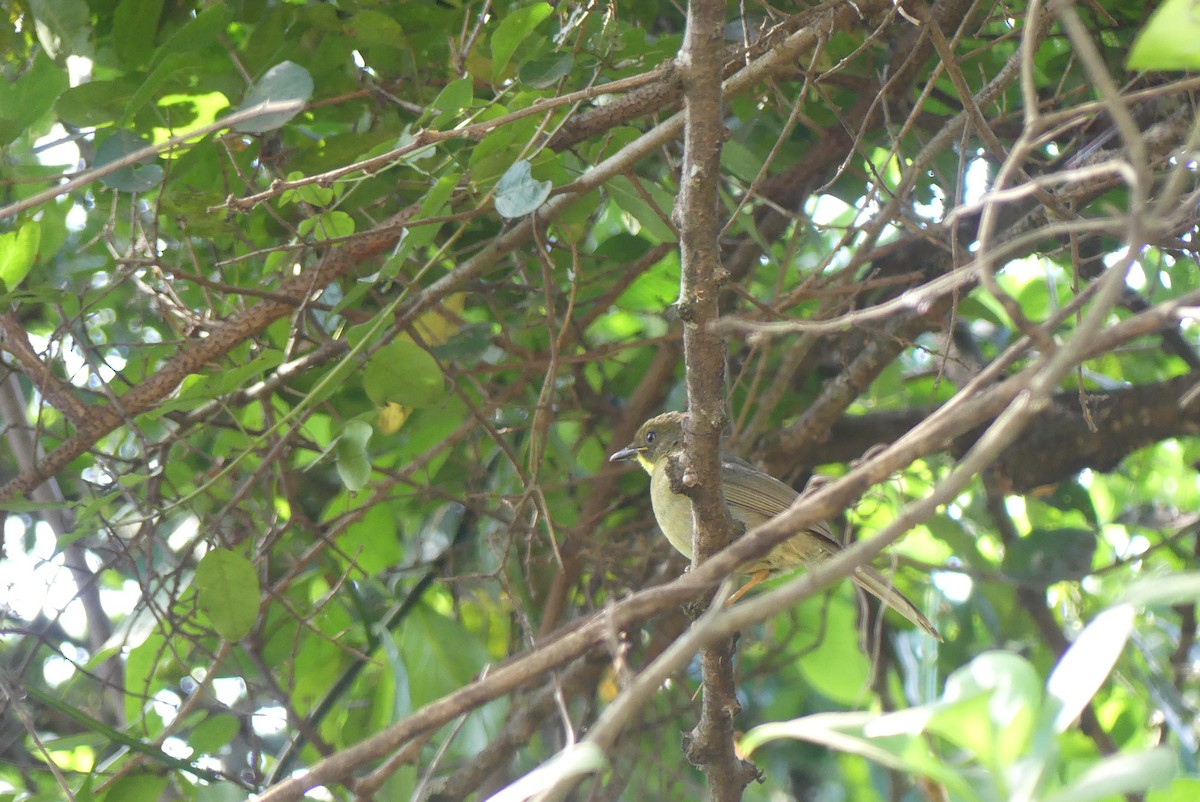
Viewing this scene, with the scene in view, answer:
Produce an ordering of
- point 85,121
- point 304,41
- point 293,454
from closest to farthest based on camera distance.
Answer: point 85,121
point 304,41
point 293,454

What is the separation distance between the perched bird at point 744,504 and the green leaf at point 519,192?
55.7 inches

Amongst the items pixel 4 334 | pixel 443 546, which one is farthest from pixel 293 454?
pixel 4 334

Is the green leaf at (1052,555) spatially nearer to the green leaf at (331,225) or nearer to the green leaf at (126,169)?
the green leaf at (331,225)

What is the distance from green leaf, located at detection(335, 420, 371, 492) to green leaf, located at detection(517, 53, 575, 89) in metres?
1.05

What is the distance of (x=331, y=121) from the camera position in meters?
3.89

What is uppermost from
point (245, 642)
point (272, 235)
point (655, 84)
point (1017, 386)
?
point (272, 235)

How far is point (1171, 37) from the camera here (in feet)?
4.52

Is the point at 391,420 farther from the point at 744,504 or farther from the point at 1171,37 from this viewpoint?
the point at 1171,37

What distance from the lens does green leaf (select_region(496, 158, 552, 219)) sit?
9.23 ft

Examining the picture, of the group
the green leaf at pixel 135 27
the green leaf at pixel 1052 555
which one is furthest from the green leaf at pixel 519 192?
the green leaf at pixel 1052 555

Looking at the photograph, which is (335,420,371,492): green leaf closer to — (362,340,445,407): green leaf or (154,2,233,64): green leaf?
(362,340,445,407): green leaf

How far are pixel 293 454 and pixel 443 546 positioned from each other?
77 cm

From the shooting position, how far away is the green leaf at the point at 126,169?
314 centimetres

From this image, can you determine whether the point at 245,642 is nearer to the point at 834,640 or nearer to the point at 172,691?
the point at 172,691
